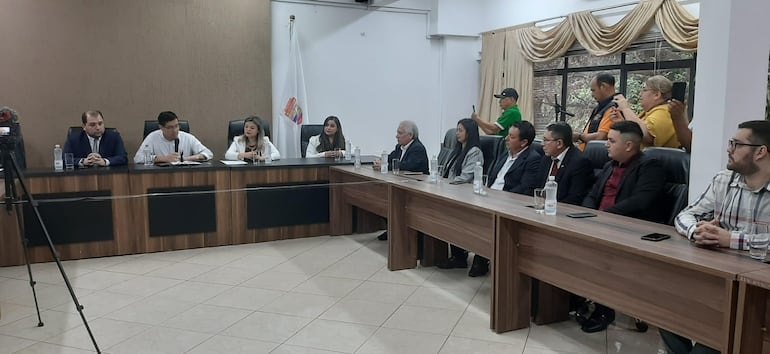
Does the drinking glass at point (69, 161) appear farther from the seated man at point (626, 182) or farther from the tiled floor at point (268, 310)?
the seated man at point (626, 182)

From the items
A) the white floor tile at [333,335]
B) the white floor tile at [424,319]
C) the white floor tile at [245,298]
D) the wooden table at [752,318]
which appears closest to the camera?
the wooden table at [752,318]

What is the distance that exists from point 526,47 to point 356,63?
6.81 ft

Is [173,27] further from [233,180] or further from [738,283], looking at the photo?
[738,283]

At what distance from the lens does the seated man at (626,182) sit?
9.46ft

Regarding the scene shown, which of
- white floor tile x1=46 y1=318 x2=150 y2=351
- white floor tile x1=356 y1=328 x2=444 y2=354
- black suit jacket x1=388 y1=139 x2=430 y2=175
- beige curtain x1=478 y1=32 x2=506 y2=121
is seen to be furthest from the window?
white floor tile x1=46 y1=318 x2=150 y2=351

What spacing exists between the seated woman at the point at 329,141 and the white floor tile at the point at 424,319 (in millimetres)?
2603

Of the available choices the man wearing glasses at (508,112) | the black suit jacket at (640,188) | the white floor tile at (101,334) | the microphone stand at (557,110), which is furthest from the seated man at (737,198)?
the microphone stand at (557,110)

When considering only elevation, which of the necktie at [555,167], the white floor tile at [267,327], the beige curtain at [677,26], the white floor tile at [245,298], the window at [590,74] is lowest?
the white floor tile at [267,327]

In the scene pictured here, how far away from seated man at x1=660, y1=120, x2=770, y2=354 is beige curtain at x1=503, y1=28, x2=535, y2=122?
4.40 metres

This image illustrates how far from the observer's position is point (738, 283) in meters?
1.71

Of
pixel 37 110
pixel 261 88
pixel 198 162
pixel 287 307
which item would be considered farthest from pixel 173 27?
pixel 287 307

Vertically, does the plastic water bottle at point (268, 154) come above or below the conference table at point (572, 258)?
above

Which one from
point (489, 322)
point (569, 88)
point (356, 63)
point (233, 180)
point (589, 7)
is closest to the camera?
A: point (489, 322)

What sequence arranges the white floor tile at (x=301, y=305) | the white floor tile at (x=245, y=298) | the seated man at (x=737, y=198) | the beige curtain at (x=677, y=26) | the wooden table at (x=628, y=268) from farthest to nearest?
1. the beige curtain at (x=677, y=26)
2. the white floor tile at (x=245, y=298)
3. the white floor tile at (x=301, y=305)
4. the seated man at (x=737, y=198)
5. the wooden table at (x=628, y=268)
